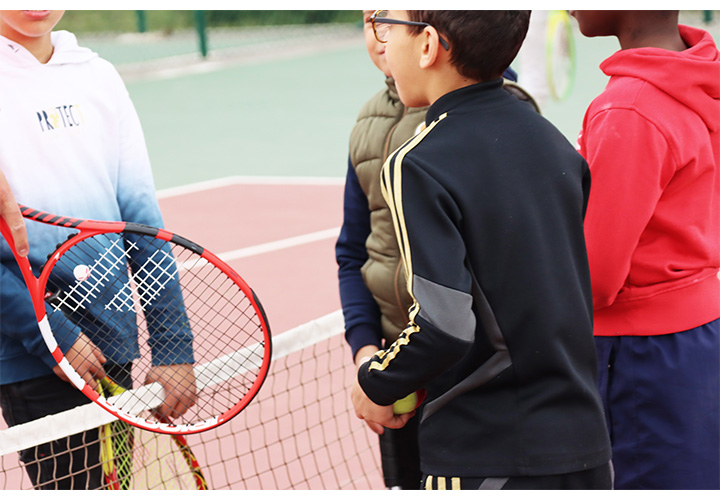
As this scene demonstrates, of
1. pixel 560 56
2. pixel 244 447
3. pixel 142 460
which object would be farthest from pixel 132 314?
pixel 560 56

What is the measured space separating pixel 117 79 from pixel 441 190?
3.40 ft

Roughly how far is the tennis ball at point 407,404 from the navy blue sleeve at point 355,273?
38 centimetres

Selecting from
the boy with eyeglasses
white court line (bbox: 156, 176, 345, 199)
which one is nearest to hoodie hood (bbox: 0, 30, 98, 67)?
the boy with eyeglasses

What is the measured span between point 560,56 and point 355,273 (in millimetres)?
8577

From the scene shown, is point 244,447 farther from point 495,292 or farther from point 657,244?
point 495,292

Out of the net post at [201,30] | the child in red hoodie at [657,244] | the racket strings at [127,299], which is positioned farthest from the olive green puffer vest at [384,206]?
the net post at [201,30]

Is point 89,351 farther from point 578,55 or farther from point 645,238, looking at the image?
point 578,55

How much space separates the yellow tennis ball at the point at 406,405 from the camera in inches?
74.1

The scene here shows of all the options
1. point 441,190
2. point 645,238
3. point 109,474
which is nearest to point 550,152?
point 441,190

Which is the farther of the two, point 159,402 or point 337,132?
point 337,132

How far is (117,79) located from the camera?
2.29 m

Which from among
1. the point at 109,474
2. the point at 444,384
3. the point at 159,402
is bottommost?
the point at 109,474

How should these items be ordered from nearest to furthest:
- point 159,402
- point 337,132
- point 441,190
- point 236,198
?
point 441,190, point 159,402, point 236,198, point 337,132

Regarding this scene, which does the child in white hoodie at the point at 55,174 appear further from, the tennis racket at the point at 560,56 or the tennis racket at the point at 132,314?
the tennis racket at the point at 560,56
